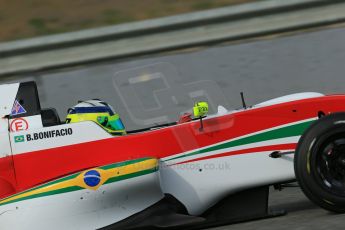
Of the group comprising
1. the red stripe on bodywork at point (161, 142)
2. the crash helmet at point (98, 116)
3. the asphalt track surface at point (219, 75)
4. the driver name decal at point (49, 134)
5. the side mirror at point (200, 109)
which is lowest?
the red stripe on bodywork at point (161, 142)

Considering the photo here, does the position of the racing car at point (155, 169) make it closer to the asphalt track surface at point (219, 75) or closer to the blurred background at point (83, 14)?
the asphalt track surface at point (219, 75)

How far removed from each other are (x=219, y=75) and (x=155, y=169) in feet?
11.1

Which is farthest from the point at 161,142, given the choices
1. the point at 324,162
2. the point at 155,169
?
the point at 324,162

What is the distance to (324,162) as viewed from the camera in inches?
174

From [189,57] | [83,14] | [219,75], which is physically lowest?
[219,75]

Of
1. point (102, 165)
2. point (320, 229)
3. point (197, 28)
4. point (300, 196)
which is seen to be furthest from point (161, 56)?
point (320, 229)

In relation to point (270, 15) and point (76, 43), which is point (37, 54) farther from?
point (270, 15)

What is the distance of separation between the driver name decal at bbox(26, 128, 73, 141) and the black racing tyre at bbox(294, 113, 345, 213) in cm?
168

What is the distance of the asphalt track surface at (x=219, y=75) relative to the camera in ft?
25.1

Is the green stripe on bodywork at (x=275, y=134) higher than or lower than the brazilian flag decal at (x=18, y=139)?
lower

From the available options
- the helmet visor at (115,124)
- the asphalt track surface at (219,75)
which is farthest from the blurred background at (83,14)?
the helmet visor at (115,124)

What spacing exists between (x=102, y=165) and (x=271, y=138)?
4.13 ft

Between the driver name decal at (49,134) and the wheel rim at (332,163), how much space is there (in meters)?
1.82

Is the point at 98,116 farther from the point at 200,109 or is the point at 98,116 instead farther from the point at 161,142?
the point at 200,109
